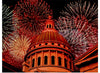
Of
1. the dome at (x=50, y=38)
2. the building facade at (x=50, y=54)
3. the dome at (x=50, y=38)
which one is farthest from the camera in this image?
the dome at (x=50, y=38)

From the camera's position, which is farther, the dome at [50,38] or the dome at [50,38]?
the dome at [50,38]

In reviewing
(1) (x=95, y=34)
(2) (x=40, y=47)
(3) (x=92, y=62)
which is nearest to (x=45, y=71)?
(2) (x=40, y=47)

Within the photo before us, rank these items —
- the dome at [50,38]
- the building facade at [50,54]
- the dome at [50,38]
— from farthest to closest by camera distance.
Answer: the dome at [50,38], the dome at [50,38], the building facade at [50,54]

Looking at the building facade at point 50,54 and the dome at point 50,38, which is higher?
the dome at point 50,38

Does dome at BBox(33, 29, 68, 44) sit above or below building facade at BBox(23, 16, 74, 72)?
above

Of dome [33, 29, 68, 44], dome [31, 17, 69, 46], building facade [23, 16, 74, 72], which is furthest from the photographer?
dome [33, 29, 68, 44]

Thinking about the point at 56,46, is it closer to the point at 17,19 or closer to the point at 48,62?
the point at 48,62

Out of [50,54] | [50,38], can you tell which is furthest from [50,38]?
[50,54]

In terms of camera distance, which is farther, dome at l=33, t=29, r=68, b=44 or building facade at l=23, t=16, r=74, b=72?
dome at l=33, t=29, r=68, b=44
